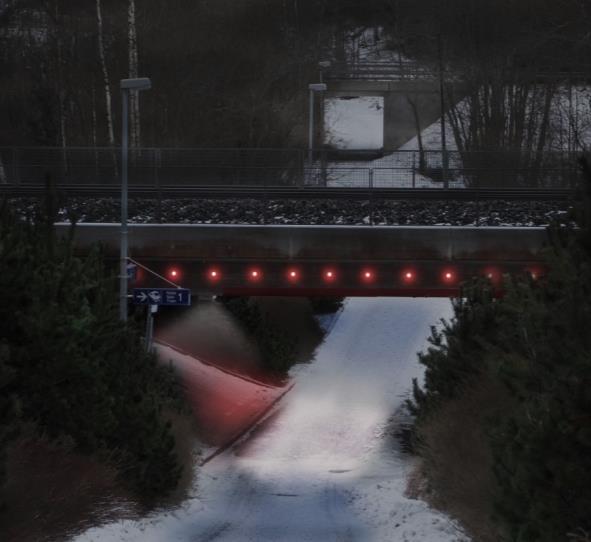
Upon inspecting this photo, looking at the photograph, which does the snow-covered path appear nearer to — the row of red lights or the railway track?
the row of red lights

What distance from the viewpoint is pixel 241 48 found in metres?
61.3

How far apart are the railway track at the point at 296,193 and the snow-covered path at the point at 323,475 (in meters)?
6.10

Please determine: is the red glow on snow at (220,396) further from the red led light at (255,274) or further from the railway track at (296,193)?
the railway track at (296,193)

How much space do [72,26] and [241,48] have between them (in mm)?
8455

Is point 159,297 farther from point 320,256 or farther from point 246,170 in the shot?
point 246,170

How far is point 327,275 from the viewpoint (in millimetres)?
31156

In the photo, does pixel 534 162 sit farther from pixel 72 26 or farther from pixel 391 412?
pixel 72 26

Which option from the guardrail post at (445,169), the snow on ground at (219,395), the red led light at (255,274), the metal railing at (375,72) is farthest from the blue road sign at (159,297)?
the metal railing at (375,72)

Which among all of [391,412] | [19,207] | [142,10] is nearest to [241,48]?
[142,10]

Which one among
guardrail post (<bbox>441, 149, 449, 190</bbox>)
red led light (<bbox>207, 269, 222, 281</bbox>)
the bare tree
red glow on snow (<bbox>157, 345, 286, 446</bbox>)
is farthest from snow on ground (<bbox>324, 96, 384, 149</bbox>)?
red led light (<bbox>207, 269, 222, 281</bbox>)

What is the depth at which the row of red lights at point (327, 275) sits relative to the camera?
3098 centimetres

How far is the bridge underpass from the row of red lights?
0.03m

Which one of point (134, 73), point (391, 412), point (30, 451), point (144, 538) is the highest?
point (134, 73)

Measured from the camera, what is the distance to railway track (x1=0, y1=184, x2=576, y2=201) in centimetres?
3506
